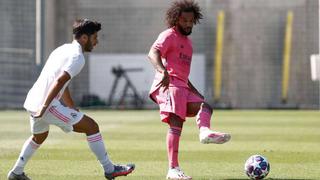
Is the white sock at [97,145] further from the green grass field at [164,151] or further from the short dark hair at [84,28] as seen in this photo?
the short dark hair at [84,28]

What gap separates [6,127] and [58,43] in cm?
1417

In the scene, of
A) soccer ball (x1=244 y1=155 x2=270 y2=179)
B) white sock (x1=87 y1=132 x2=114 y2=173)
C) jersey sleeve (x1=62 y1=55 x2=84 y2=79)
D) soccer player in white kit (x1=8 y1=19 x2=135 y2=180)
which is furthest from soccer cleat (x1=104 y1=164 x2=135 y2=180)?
soccer ball (x1=244 y1=155 x2=270 y2=179)

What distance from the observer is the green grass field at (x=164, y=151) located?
979 centimetres

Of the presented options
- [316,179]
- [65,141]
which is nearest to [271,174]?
[316,179]

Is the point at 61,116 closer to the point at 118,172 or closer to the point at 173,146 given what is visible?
the point at 118,172

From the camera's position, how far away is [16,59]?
3177cm

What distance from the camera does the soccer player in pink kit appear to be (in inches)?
360

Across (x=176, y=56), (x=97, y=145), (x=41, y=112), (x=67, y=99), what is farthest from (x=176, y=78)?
(x=41, y=112)

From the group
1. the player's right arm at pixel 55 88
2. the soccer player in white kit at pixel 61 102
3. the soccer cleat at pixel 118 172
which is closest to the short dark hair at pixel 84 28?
the soccer player in white kit at pixel 61 102

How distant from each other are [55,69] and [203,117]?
5.84ft

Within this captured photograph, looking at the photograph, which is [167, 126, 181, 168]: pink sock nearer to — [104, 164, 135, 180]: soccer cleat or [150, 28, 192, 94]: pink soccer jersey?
[150, 28, 192, 94]: pink soccer jersey

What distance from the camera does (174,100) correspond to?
9180 mm

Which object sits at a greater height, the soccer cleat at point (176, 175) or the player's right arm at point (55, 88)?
the player's right arm at point (55, 88)

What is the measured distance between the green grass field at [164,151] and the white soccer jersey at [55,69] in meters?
1.24
